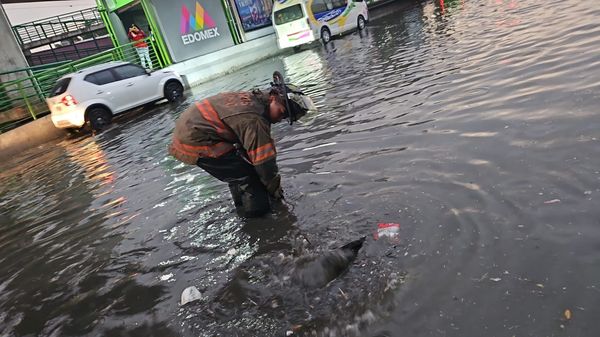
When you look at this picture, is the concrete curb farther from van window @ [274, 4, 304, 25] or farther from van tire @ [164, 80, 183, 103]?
van window @ [274, 4, 304, 25]

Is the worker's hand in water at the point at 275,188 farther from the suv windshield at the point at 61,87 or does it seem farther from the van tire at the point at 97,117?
the suv windshield at the point at 61,87

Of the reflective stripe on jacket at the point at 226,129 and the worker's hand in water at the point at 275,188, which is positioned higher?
the reflective stripe on jacket at the point at 226,129

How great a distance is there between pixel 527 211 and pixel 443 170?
3.49 ft

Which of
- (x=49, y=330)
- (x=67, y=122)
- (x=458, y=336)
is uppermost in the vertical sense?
(x=67, y=122)

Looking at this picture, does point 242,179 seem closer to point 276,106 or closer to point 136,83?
point 276,106

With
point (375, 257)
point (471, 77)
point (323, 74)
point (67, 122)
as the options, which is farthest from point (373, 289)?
point (67, 122)

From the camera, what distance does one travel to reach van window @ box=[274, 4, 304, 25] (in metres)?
19.5

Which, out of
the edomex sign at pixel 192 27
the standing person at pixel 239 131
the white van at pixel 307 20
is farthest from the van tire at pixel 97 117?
the standing person at pixel 239 131

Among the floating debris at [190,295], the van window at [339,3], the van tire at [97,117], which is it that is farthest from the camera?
the van window at [339,3]

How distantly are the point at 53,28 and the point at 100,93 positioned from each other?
1902 cm

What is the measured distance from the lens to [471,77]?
6973 mm

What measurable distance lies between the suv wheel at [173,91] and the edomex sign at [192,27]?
13.4 feet

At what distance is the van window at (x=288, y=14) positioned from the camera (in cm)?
1952

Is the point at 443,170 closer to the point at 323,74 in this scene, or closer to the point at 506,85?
the point at 506,85
